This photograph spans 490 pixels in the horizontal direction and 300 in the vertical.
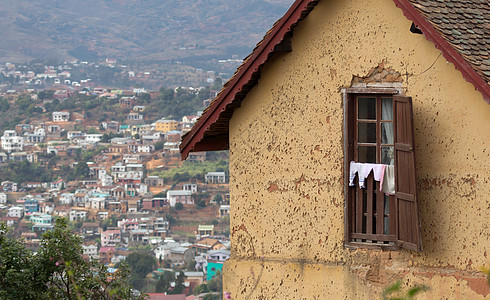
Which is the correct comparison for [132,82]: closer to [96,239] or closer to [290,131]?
[96,239]

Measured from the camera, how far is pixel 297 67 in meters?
4.52

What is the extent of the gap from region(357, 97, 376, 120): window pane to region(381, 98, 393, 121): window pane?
5cm

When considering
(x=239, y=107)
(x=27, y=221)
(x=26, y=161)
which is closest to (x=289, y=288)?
(x=239, y=107)

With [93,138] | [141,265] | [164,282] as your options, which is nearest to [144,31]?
[93,138]

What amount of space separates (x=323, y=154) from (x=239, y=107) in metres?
0.64

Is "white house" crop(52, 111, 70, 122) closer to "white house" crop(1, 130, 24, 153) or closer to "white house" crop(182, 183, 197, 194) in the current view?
"white house" crop(1, 130, 24, 153)

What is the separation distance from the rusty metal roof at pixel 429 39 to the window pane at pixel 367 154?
739 millimetres

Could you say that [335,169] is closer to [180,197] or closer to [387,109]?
[387,109]

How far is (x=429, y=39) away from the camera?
13.1 feet

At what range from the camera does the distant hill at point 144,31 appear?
170 meters

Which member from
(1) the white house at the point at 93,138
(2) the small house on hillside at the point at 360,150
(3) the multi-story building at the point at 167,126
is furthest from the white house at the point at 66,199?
(2) the small house on hillside at the point at 360,150

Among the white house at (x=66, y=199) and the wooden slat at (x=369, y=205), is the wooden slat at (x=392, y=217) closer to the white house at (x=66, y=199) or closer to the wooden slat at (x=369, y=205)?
the wooden slat at (x=369, y=205)

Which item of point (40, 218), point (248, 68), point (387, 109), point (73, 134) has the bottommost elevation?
point (40, 218)

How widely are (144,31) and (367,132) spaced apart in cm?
19063
